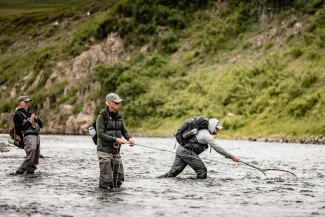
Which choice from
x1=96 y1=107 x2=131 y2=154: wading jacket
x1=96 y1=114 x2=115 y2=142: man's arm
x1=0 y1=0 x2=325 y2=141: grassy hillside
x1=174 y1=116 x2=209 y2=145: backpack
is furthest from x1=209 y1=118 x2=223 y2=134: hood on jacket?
x1=0 y1=0 x2=325 y2=141: grassy hillside

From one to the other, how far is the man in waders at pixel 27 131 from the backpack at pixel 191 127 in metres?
4.59

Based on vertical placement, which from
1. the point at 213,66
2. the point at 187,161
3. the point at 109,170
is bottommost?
the point at 109,170

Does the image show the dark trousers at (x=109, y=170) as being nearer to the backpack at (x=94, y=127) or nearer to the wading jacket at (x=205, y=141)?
the backpack at (x=94, y=127)

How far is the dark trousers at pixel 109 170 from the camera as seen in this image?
14.7m

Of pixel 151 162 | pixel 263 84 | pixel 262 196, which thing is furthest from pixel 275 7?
pixel 262 196

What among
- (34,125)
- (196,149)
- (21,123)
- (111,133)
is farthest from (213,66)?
(111,133)

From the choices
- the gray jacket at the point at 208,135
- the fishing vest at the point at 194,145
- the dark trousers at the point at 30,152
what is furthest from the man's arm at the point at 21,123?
the gray jacket at the point at 208,135

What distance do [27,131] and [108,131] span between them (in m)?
4.96

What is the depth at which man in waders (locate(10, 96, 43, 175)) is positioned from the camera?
61.0 ft

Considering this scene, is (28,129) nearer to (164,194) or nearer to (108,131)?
(108,131)

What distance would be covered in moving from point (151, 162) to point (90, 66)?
7113 centimetres

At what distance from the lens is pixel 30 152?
18484 millimetres

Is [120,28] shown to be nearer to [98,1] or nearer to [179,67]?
[179,67]

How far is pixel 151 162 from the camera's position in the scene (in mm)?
25250
